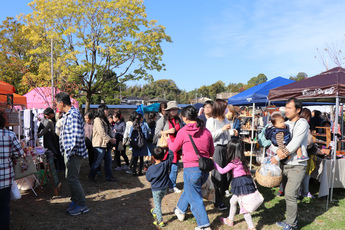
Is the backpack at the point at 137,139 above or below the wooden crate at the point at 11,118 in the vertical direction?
below

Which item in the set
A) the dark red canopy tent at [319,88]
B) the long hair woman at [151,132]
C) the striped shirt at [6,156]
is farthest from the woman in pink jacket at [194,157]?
the long hair woman at [151,132]

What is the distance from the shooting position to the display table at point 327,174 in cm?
480

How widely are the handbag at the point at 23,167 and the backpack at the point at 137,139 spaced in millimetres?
2699

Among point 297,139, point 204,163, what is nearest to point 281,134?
point 297,139

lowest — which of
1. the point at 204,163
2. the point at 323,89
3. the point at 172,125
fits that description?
the point at 204,163

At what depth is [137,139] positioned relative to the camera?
21.1 feet

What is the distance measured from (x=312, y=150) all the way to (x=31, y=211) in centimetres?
550

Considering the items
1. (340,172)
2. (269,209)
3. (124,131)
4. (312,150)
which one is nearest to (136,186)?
(124,131)

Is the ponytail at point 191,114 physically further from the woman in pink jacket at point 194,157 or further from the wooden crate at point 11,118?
the wooden crate at point 11,118

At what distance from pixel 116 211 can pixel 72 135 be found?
163 cm

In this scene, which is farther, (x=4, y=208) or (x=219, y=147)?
(x=219, y=147)

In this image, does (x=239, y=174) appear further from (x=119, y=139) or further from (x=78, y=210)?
(x=119, y=139)

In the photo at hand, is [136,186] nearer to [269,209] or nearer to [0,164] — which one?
[269,209]

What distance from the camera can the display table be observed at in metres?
4.80
